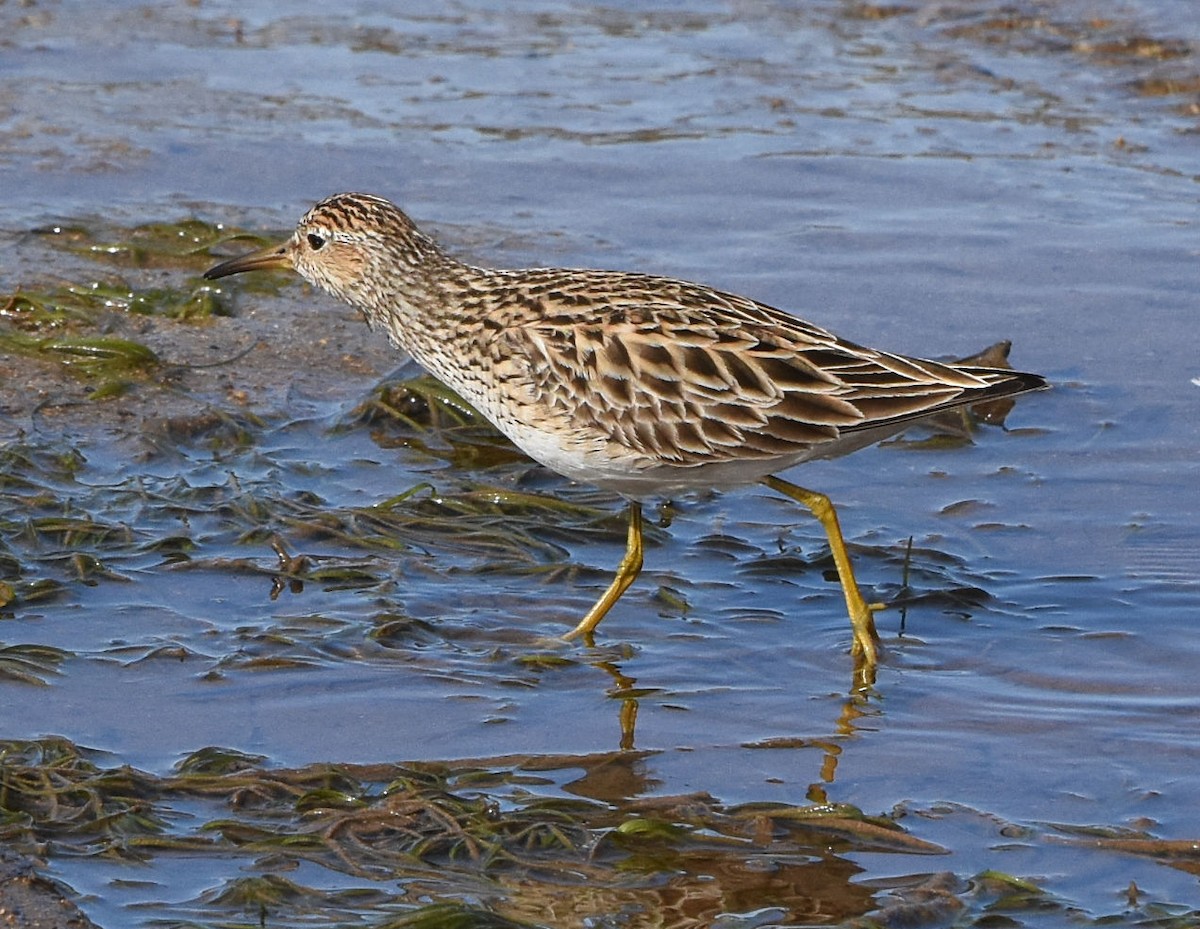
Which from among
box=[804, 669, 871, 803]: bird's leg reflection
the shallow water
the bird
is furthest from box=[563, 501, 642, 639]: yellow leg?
box=[804, 669, 871, 803]: bird's leg reflection

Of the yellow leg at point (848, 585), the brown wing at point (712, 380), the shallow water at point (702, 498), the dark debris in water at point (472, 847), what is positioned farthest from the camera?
the yellow leg at point (848, 585)

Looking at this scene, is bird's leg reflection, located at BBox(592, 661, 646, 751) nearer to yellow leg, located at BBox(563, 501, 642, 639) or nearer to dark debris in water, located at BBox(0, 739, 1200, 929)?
yellow leg, located at BBox(563, 501, 642, 639)

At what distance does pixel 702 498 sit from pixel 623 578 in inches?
50.4

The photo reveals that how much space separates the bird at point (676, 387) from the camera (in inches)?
284

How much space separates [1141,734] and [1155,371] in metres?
3.56

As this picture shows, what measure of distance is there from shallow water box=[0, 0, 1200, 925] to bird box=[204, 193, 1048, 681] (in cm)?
58

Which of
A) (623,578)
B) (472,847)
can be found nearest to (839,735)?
(623,578)

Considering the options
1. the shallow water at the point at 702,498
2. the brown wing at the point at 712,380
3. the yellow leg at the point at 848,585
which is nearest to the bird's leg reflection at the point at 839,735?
the shallow water at the point at 702,498

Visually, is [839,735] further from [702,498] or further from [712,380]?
[702,498]

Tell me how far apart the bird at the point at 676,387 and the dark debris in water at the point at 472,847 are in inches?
53.6

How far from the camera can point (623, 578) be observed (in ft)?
25.2

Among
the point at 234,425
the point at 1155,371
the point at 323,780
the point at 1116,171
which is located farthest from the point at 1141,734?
the point at 1116,171

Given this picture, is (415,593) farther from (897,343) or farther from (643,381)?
(897,343)

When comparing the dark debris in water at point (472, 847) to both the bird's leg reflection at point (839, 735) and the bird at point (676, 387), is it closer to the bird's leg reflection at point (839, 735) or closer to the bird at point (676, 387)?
the bird's leg reflection at point (839, 735)
